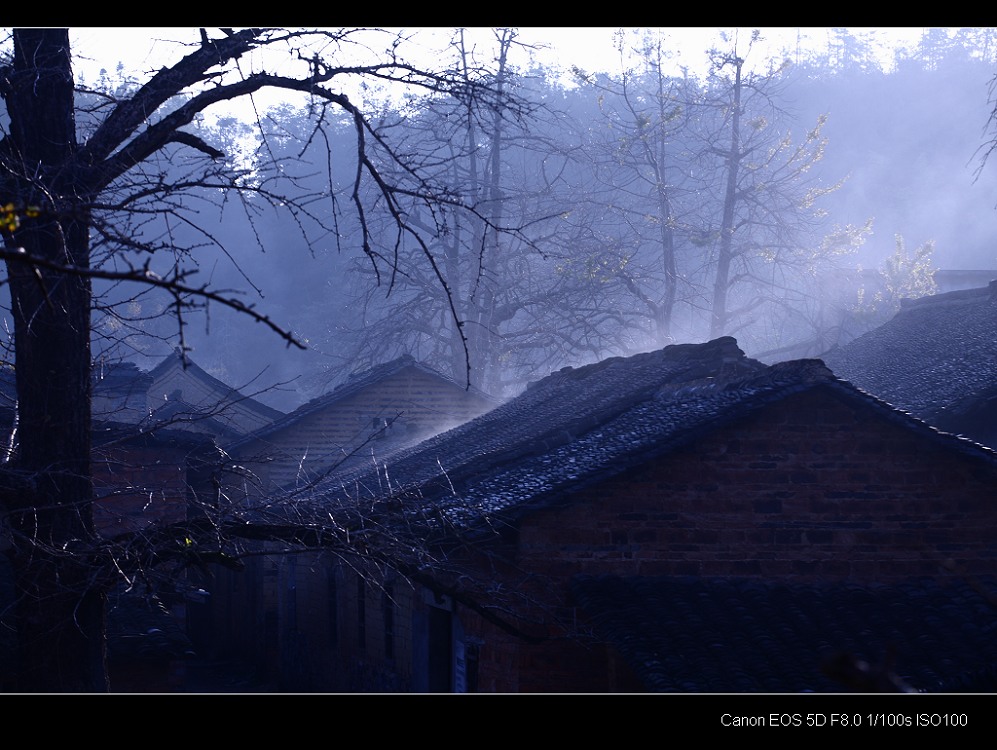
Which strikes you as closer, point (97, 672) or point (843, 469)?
point (97, 672)

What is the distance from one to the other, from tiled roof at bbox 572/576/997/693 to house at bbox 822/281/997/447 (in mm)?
7869

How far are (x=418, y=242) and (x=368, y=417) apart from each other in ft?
15.1

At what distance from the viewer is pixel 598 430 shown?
12.4 meters

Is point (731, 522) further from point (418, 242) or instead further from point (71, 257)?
point (418, 242)

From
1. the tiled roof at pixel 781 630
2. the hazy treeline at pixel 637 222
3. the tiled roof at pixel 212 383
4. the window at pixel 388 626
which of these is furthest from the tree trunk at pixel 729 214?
the tiled roof at pixel 781 630

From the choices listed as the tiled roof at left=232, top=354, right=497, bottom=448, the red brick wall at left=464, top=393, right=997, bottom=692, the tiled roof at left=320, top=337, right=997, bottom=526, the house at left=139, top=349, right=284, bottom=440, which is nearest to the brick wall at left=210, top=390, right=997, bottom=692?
the red brick wall at left=464, top=393, right=997, bottom=692

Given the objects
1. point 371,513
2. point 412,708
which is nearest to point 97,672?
point 371,513

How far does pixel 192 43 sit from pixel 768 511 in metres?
6.47

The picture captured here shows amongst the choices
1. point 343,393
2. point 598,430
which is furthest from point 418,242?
point 598,430

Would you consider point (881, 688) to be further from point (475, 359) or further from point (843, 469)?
point (475, 359)

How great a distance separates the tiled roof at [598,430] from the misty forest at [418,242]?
306 mm

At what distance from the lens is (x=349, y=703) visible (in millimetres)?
5395

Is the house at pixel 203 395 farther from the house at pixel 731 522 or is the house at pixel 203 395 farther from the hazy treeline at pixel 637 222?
the house at pixel 731 522

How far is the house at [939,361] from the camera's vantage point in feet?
56.3
